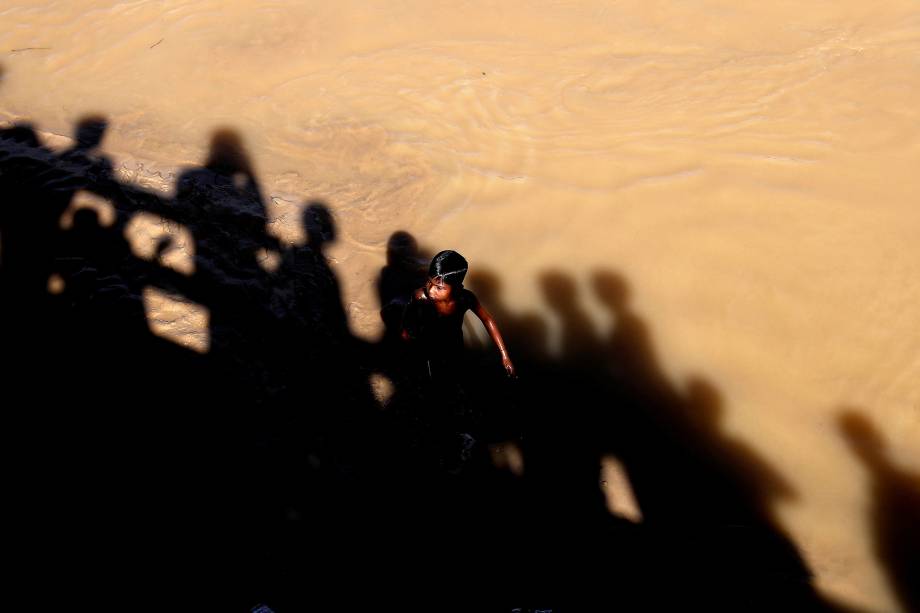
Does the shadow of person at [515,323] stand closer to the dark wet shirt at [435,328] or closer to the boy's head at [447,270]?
the dark wet shirt at [435,328]

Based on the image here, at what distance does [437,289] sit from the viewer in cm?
251

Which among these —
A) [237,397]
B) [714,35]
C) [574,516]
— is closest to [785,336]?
[574,516]

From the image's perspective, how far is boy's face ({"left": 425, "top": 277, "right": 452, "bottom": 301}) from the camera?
2.47m

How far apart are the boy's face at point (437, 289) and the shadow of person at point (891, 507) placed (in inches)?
94.8

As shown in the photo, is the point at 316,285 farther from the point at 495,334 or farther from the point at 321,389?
the point at 495,334

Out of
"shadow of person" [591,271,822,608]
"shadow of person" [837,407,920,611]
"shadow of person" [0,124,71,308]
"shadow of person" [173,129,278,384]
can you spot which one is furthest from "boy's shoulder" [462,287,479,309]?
"shadow of person" [0,124,71,308]

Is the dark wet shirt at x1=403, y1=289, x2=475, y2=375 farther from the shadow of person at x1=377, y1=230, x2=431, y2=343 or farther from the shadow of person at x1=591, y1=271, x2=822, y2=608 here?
the shadow of person at x1=591, y1=271, x2=822, y2=608

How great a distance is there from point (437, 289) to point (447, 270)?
0.14m

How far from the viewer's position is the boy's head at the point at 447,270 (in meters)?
2.41

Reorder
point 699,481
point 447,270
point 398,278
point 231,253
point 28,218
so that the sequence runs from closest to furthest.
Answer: point 447,270 → point 699,481 → point 28,218 → point 231,253 → point 398,278

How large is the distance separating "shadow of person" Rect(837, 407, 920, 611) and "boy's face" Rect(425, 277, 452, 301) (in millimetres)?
2409

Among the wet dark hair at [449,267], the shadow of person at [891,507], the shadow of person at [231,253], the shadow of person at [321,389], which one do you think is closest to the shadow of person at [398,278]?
the shadow of person at [321,389]

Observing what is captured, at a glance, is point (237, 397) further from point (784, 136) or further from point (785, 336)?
point (784, 136)

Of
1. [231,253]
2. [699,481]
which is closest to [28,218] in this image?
[231,253]
